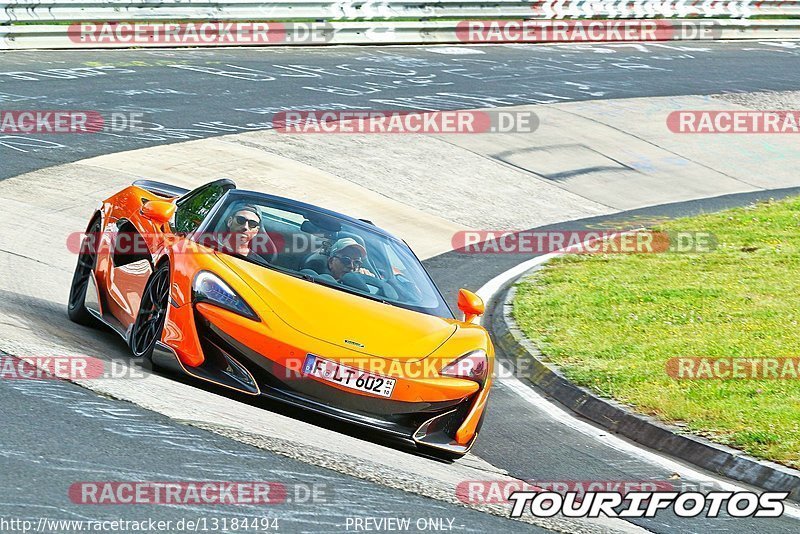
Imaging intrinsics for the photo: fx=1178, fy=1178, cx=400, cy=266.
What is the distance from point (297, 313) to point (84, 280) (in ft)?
8.46

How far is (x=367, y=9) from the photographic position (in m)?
26.0

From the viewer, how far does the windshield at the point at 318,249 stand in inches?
304

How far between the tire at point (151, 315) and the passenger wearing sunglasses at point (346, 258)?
1105mm

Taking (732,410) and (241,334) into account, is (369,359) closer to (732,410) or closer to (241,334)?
(241,334)

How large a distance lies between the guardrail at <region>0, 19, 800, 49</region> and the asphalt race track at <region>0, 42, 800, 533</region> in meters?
0.40

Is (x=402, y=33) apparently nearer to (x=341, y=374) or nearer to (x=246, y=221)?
(x=246, y=221)

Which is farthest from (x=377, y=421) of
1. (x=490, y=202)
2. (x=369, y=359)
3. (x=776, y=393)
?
(x=490, y=202)

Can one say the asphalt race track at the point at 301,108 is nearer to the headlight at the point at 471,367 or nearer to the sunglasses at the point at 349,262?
the headlight at the point at 471,367

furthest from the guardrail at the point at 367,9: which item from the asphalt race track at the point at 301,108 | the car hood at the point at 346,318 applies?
the car hood at the point at 346,318

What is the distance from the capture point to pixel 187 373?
22.6 ft

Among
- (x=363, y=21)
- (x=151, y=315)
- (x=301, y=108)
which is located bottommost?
(x=301, y=108)

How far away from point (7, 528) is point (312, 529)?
1.23m

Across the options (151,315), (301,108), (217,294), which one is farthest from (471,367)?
(301,108)

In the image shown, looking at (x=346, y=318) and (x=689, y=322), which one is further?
(x=689, y=322)
